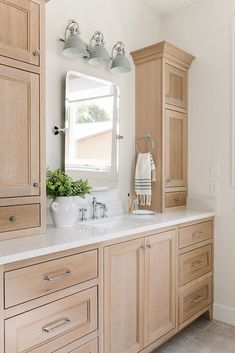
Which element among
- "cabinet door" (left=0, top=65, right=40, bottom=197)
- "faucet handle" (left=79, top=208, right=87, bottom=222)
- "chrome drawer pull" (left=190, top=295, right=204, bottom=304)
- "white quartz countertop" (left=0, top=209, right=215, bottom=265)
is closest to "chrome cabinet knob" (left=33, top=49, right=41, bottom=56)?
"cabinet door" (left=0, top=65, right=40, bottom=197)

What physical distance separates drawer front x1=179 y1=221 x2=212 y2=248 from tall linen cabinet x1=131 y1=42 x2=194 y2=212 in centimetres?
31

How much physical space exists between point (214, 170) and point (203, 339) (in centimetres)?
135

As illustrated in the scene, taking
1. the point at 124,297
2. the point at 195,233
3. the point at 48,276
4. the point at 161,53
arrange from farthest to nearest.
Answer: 1. the point at 161,53
2. the point at 195,233
3. the point at 124,297
4. the point at 48,276

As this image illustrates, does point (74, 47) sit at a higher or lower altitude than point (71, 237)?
higher

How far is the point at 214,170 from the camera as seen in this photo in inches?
113

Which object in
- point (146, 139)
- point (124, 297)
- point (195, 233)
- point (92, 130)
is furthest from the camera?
point (146, 139)

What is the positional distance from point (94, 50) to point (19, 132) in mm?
1008

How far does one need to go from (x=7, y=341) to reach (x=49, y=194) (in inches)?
35.0

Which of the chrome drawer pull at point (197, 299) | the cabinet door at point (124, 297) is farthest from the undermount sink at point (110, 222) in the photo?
the chrome drawer pull at point (197, 299)

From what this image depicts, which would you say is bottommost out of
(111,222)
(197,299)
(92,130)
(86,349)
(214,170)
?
(197,299)

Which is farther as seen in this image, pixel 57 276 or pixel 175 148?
pixel 175 148

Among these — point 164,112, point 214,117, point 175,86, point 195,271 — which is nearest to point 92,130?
point 164,112

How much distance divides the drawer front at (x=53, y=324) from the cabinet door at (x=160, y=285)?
52cm

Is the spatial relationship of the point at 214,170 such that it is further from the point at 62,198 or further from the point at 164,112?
the point at 62,198
